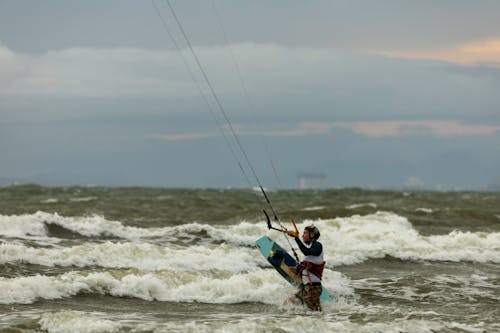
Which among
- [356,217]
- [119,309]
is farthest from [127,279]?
[356,217]

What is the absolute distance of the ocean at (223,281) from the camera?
41.6 feet

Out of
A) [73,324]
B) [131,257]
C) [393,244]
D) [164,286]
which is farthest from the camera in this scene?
[393,244]

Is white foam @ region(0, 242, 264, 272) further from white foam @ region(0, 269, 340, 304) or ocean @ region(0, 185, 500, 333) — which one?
white foam @ region(0, 269, 340, 304)

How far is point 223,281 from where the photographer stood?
16.4 meters

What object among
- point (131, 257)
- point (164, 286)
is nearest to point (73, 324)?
point (164, 286)

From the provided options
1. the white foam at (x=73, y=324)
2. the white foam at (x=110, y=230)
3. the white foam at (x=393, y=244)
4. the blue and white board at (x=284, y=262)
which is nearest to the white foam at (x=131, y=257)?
the white foam at (x=393, y=244)

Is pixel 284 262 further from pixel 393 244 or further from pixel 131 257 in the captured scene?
pixel 393 244

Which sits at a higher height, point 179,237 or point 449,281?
point 179,237

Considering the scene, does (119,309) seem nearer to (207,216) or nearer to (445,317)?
(445,317)

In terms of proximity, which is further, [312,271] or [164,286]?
[164,286]

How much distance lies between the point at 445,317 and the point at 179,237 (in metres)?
13.4

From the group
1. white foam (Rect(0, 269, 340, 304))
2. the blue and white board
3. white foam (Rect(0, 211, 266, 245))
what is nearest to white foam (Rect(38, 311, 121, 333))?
white foam (Rect(0, 269, 340, 304))

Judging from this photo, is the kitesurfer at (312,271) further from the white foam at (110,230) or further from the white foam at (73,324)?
the white foam at (110,230)

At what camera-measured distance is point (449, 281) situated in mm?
18953
